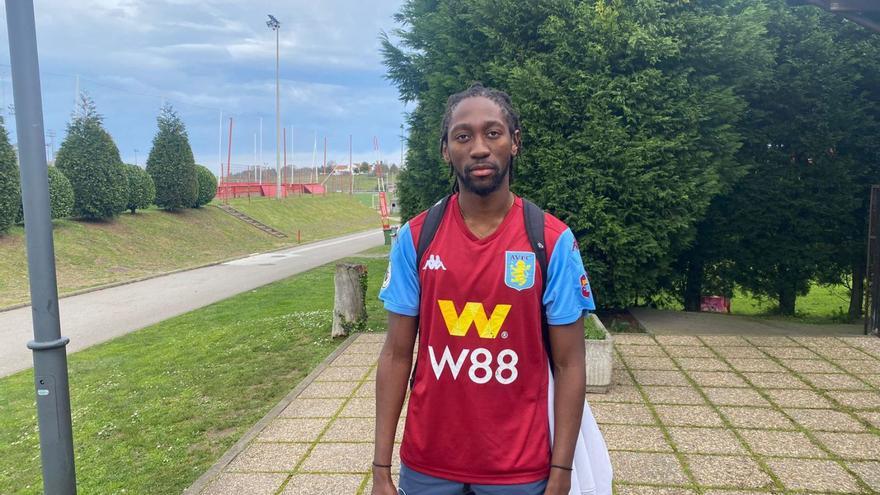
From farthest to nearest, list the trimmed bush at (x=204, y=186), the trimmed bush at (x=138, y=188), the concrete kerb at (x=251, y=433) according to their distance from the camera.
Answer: the trimmed bush at (x=204, y=186)
the trimmed bush at (x=138, y=188)
the concrete kerb at (x=251, y=433)

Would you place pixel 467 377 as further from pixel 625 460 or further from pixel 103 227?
pixel 103 227

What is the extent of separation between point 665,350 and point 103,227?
68.5 feet

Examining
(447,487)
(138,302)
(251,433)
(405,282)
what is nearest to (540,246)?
(405,282)

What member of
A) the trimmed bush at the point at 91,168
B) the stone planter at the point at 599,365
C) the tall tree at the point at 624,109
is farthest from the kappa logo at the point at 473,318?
the trimmed bush at the point at 91,168

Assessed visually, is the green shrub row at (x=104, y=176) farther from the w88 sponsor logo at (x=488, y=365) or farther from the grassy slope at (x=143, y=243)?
the w88 sponsor logo at (x=488, y=365)

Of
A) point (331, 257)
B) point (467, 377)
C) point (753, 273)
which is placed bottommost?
point (331, 257)

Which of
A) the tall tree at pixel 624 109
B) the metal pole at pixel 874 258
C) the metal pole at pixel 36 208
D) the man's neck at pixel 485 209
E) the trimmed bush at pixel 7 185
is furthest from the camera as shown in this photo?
the trimmed bush at pixel 7 185

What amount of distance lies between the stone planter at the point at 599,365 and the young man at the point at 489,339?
3782mm

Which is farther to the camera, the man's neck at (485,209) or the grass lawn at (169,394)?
the grass lawn at (169,394)

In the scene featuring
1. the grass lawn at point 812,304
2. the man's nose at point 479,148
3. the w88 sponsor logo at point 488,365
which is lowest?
the grass lawn at point 812,304

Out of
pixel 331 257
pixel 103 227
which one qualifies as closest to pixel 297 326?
pixel 331 257

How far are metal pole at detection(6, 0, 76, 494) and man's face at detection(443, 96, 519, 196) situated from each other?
238 centimetres

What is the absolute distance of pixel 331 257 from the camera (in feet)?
71.8

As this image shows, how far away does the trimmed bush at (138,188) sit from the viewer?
24688 mm
